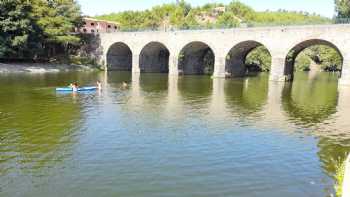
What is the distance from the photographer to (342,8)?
62750mm

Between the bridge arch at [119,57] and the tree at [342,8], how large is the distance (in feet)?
139

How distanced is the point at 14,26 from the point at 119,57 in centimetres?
2532

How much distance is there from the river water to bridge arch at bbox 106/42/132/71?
150 feet

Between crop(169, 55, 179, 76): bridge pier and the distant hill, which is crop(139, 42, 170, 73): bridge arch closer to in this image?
crop(169, 55, 179, 76): bridge pier

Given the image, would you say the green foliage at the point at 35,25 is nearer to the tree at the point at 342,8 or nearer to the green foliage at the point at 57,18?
the green foliage at the point at 57,18

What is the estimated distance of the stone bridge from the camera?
49.0 m

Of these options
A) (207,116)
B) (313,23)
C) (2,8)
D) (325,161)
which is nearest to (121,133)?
(207,116)

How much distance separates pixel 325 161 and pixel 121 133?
10758mm

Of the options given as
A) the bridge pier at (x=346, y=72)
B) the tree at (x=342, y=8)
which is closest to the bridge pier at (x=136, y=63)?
the bridge pier at (x=346, y=72)

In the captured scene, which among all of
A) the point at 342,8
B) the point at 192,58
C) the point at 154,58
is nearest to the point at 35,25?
the point at 154,58

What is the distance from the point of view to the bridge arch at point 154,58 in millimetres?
71188

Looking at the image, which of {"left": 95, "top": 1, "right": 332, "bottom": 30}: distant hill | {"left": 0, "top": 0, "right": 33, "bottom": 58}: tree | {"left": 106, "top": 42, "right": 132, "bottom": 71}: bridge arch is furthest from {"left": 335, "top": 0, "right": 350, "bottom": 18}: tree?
{"left": 95, "top": 1, "right": 332, "bottom": 30}: distant hill

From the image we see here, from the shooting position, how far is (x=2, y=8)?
58.4 metres

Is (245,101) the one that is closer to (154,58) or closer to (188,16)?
(154,58)
